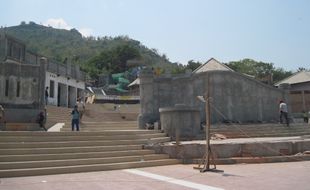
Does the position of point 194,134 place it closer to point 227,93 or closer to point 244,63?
point 227,93

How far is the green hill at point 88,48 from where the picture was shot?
8750cm

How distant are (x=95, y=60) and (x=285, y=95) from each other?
69.0 metres

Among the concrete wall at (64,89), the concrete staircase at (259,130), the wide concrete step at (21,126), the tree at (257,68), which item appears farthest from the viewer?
the tree at (257,68)

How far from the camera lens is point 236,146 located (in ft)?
47.7

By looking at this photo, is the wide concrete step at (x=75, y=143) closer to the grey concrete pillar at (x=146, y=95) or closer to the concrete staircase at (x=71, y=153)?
the concrete staircase at (x=71, y=153)

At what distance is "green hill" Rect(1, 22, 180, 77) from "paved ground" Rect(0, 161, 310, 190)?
220 feet

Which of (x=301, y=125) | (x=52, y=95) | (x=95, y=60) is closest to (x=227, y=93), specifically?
(x=301, y=125)

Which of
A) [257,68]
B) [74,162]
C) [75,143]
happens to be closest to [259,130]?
[75,143]

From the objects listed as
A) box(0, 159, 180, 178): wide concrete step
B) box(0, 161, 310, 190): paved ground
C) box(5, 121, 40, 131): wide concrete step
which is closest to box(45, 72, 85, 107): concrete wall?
box(5, 121, 40, 131): wide concrete step

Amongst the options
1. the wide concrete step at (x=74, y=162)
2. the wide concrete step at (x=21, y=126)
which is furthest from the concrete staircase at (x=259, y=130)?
the wide concrete step at (x=21, y=126)

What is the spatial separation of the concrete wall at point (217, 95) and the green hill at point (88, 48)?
56.0m

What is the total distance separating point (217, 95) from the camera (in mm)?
21328

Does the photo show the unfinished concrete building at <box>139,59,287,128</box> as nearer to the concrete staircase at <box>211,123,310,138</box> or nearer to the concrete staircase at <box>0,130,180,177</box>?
the concrete staircase at <box>211,123,310,138</box>

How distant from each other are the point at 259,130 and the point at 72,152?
1016 cm
